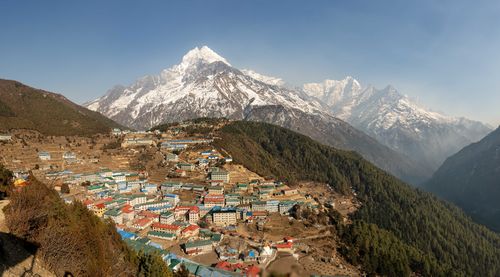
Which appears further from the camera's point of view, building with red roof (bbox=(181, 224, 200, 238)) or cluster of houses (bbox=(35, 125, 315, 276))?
building with red roof (bbox=(181, 224, 200, 238))

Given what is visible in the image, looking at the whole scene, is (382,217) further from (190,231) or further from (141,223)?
(141,223)

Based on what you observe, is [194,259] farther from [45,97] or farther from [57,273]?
[45,97]

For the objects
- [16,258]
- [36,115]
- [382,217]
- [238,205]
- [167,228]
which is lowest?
[382,217]

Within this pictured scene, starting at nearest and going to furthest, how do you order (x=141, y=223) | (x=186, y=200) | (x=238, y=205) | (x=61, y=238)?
(x=61, y=238)
(x=141, y=223)
(x=238, y=205)
(x=186, y=200)

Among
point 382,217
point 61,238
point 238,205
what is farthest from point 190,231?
point 382,217

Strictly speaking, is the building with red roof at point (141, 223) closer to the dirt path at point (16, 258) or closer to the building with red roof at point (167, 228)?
the building with red roof at point (167, 228)

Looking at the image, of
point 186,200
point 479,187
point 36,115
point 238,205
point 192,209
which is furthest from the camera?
point 479,187

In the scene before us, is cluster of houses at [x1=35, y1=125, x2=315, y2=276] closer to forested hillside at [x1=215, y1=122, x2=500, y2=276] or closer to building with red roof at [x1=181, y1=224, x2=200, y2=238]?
building with red roof at [x1=181, y1=224, x2=200, y2=238]

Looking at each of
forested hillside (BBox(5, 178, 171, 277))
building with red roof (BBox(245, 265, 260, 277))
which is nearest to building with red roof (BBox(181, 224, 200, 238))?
building with red roof (BBox(245, 265, 260, 277))
